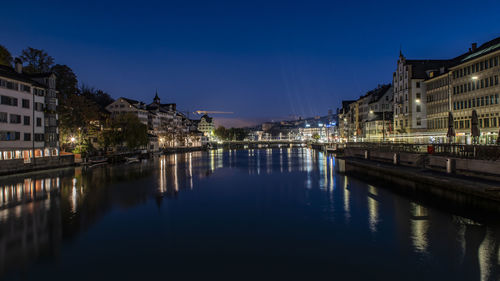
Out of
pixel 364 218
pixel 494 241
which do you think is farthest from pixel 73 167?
pixel 494 241

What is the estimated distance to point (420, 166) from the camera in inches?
1581

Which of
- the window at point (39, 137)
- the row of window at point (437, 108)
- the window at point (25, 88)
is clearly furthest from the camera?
the row of window at point (437, 108)

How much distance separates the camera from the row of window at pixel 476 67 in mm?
48062

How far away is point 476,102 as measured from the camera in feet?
173

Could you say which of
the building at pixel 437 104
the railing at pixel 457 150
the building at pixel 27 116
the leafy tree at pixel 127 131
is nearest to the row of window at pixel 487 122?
the building at pixel 437 104

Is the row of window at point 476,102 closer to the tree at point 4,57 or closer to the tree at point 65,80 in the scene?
the tree at point 65,80

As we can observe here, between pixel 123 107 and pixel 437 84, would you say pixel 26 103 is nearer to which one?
pixel 123 107

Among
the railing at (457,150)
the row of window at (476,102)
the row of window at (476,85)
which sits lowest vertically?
the railing at (457,150)

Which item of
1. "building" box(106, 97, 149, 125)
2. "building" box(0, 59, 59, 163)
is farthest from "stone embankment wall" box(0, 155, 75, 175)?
"building" box(106, 97, 149, 125)

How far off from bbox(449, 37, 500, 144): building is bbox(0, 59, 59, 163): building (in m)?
61.6

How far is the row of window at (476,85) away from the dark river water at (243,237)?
29106 millimetres

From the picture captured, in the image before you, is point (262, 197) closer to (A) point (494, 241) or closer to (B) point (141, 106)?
(A) point (494, 241)

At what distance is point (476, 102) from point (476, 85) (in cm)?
261

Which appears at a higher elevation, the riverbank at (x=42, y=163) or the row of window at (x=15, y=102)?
the row of window at (x=15, y=102)
